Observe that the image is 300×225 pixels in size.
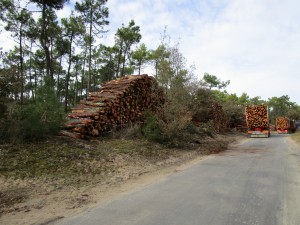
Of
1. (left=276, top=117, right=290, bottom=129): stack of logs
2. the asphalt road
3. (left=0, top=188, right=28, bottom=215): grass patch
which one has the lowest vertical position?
the asphalt road

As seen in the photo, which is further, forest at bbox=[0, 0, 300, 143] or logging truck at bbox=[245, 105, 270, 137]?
logging truck at bbox=[245, 105, 270, 137]

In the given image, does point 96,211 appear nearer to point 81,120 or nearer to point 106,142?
point 106,142

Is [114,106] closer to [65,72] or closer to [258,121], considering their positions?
[258,121]

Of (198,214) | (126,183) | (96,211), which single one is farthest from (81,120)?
(198,214)

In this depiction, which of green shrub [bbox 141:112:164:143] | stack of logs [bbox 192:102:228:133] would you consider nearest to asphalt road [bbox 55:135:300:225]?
green shrub [bbox 141:112:164:143]

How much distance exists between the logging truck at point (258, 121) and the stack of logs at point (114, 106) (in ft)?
52.1

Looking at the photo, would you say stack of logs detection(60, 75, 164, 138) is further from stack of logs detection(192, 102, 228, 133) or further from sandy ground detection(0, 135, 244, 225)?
stack of logs detection(192, 102, 228, 133)

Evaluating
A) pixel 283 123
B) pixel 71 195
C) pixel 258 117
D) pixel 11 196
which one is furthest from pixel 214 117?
pixel 11 196

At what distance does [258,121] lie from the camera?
26.6 m

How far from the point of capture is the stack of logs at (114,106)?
10867 millimetres

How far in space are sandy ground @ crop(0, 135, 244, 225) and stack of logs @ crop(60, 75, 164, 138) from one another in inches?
122

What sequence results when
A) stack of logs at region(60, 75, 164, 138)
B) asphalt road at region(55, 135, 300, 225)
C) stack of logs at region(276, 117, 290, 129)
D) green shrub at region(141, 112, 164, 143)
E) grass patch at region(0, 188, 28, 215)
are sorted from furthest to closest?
stack of logs at region(276, 117, 290, 129), green shrub at region(141, 112, 164, 143), stack of logs at region(60, 75, 164, 138), grass patch at region(0, 188, 28, 215), asphalt road at region(55, 135, 300, 225)

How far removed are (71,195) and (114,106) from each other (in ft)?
23.0

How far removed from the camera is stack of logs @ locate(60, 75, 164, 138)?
1087 cm
